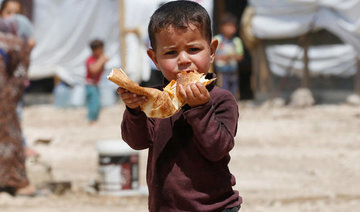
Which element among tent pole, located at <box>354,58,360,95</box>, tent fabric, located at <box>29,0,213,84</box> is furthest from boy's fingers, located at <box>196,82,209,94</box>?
tent fabric, located at <box>29,0,213,84</box>

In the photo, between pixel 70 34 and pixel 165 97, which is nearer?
pixel 165 97

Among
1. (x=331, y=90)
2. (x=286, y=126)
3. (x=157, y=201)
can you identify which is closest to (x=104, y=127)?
(x=286, y=126)

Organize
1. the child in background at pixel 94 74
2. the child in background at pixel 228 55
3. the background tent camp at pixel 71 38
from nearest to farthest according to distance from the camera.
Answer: the child in background at pixel 94 74 < the child in background at pixel 228 55 < the background tent camp at pixel 71 38

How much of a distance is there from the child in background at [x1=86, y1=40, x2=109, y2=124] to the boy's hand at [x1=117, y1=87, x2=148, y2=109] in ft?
24.9

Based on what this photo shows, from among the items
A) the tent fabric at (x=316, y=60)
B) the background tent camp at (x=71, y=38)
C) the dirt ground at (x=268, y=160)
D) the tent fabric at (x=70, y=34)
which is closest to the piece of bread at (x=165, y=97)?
the dirt ground at (x=268, y=160)

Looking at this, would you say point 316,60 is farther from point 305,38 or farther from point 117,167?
point 117,167

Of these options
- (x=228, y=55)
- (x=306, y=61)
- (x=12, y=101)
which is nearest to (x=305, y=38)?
(x=306, y=61)

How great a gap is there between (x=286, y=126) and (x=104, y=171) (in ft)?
13.8

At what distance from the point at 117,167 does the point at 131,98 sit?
3227mm

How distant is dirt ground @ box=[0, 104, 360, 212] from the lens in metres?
4.88

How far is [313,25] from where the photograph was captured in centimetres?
1070

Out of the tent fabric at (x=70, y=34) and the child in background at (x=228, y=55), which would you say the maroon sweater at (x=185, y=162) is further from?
the tent fabric at (x=70, y=34)

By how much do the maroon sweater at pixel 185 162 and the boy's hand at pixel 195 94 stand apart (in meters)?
0.08

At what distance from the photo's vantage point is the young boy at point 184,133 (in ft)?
6.70
